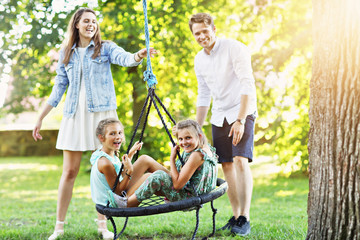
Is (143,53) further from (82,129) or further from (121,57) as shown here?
(82,129)

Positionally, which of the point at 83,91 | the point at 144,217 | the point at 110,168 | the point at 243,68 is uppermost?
the point at 243,68

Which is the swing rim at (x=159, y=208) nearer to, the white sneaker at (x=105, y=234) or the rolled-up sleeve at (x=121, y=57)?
the white sneaker at (x=105, y=234)

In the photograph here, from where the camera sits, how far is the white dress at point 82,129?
298 centimetres

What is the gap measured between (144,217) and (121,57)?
1.88 meters

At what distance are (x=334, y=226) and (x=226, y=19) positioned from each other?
582 centimetres

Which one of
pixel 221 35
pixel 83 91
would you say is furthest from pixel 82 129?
pixel 221 35

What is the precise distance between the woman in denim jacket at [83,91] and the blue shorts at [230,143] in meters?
0.76

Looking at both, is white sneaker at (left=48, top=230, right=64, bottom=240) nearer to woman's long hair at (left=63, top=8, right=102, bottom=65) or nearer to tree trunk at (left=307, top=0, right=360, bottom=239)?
woman's long hair at (left=63, top=8, right=102, bottom=65)

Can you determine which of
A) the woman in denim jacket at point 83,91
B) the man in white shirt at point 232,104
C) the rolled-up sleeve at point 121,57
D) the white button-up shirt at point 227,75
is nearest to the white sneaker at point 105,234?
the woman in denim jacket at point 83,91

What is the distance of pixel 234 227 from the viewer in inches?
120

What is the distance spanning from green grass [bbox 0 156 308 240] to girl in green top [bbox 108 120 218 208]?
0.64 metres

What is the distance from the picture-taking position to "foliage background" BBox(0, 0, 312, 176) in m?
6.59

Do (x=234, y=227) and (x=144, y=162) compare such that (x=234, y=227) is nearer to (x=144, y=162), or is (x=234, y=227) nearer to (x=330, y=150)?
(x=144, y=162)

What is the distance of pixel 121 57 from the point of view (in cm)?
294
